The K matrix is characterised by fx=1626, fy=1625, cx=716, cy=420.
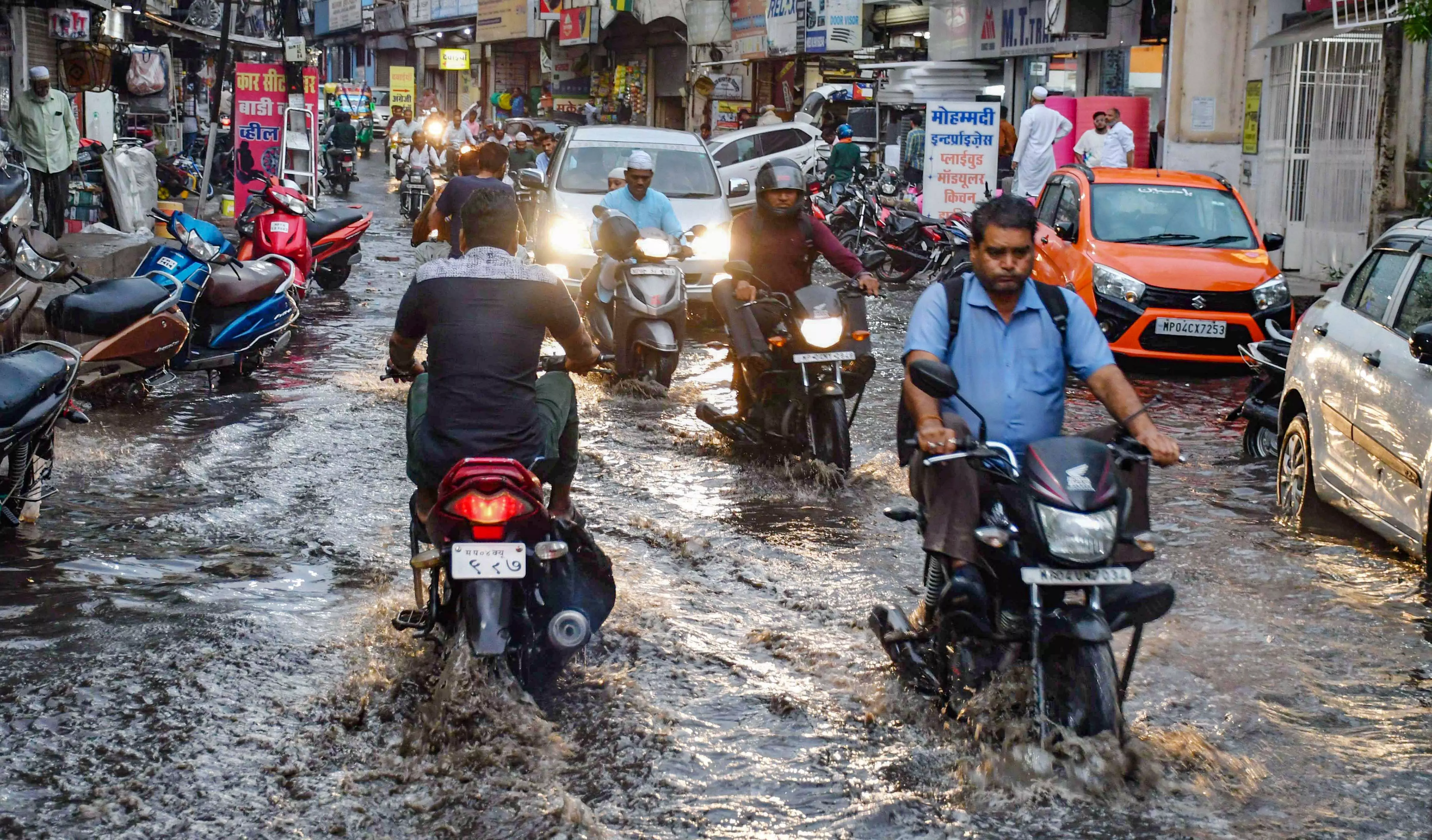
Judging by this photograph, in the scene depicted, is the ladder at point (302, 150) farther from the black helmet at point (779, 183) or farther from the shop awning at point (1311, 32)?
the black helmet at point (779, 183)

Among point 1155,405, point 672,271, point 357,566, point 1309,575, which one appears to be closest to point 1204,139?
point 1155,405

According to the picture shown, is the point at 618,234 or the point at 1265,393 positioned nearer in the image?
the point at 1265,393

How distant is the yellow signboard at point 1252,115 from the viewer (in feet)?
66.3

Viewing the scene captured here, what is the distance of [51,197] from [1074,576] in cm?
1698

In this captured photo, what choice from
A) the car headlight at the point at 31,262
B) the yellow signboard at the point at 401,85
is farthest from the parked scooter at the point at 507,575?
the yellow signboard at the point at 401,85

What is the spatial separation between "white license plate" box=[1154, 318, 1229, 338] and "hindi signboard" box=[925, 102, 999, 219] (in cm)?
816

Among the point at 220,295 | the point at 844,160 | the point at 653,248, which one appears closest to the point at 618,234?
the point at 653,248

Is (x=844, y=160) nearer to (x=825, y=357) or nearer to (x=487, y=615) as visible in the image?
(x=825, y=357)

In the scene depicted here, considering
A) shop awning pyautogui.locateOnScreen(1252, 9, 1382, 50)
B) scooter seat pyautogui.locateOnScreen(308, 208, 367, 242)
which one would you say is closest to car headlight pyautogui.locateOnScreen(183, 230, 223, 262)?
scooter seat pyautogui.locateOnScreen(308, 208, 367, 242)

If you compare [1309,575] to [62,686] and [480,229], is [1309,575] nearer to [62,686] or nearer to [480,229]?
[480,229]

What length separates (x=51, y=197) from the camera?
18625 millimetres

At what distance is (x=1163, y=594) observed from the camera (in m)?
4.45

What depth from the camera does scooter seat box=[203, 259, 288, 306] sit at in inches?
426

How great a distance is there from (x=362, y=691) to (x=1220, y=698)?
279 cm
